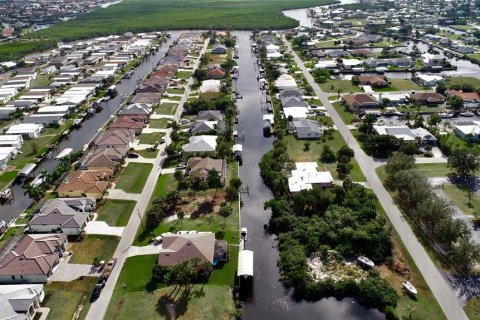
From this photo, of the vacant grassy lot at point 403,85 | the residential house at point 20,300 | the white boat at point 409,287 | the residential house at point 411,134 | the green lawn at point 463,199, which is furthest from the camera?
the vacant grassy lot at point 403,85

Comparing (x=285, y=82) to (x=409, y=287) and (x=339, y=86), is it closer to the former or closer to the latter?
(x=339, y=86)

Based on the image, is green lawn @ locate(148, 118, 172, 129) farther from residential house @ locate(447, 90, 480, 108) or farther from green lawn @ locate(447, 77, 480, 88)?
green lawn @ locate(447, 77, 480, 88)

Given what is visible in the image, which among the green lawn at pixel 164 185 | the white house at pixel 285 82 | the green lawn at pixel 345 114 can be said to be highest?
the green lawn at pixel 164 185

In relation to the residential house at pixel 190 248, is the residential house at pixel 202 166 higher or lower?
lower

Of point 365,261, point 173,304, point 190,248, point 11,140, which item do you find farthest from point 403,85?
point 11,140

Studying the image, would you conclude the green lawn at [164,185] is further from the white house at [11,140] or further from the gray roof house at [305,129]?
the white house at [11,140]

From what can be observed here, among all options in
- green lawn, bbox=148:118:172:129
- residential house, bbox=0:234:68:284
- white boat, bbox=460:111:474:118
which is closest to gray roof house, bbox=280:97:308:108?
green lawn, bbox=148:118:172:129

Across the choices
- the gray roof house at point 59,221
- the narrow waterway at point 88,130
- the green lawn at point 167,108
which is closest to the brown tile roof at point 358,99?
the green lawn at point 167,108
